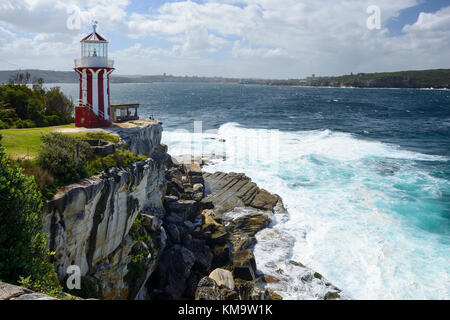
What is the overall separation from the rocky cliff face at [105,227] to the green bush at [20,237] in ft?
5.88

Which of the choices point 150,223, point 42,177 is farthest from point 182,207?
point 42,177

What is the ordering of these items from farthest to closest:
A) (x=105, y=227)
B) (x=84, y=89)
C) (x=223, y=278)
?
(x=84, y=89) < (x=223, y=278) < (x=105, y=227)

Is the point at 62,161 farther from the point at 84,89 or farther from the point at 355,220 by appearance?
the point at 355,220

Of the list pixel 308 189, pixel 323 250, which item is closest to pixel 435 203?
pixel 308 189

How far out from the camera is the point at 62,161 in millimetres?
11500

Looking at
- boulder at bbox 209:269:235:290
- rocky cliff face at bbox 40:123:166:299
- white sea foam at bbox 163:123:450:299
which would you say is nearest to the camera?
rocky cliff face at bbox 40:123:166:299

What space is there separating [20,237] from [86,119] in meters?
15.2

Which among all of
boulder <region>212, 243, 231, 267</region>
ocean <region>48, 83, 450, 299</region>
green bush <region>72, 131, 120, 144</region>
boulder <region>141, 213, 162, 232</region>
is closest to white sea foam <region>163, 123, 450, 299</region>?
ocean <region>48, 83, 450, 299</region>

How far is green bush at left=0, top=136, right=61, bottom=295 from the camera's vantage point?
22.4ft

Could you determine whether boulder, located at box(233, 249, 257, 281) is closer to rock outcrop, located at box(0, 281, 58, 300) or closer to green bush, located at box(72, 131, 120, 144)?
green bush, located at box(72, 131, 120, 144)

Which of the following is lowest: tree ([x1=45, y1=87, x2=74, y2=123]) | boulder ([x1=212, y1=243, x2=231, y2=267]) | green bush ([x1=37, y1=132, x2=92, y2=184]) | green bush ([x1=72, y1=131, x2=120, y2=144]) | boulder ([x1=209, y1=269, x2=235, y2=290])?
boulder ([x1=212, y1=243, x2=231, y2=267])

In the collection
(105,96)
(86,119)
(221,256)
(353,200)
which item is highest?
(105,96)

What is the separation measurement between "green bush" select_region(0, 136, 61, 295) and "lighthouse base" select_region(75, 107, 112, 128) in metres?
13.5
